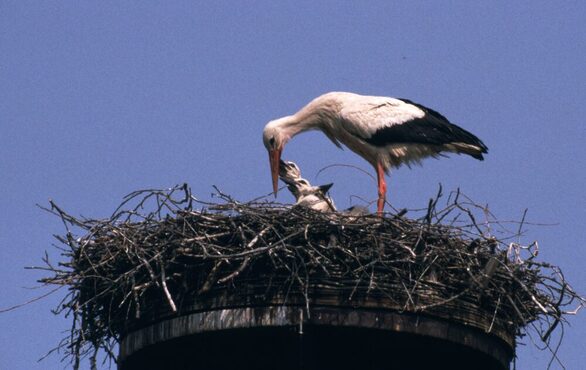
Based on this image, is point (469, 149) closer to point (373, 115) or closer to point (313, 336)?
point (373, 115)

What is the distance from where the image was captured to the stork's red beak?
10.8 meters

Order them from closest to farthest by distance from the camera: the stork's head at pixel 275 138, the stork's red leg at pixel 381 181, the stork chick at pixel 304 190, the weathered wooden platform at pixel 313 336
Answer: the weathered wooden platform at pixel 313 336
the stork chick at pixel 304 190
the stork's red leg at pixel 381 181
the stork's head at pixel 275 138

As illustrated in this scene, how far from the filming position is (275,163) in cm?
1110

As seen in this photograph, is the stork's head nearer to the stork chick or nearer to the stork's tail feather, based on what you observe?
the stork chick

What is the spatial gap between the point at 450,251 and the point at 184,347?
192 centimetres

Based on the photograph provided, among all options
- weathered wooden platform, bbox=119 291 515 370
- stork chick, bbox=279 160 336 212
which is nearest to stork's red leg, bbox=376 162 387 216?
stork chick, bbox=279 160 336 212

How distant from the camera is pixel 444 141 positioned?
10836 mm

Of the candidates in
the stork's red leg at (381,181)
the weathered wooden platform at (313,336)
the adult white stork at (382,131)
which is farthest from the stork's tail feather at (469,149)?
the weathered wooden platform at (313,336)

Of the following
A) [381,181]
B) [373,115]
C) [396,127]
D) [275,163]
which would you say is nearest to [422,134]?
[396,127]

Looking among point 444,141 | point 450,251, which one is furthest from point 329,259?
point 444,141

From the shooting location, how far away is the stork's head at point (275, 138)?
11203 millimetres

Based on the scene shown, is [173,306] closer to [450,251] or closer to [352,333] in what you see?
[352,333]

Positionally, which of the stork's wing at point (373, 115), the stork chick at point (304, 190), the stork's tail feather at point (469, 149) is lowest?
the stork chick at point (304, 190)

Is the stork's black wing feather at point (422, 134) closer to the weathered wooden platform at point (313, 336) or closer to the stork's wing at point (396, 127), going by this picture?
the stork's wing at point (396, 127)
